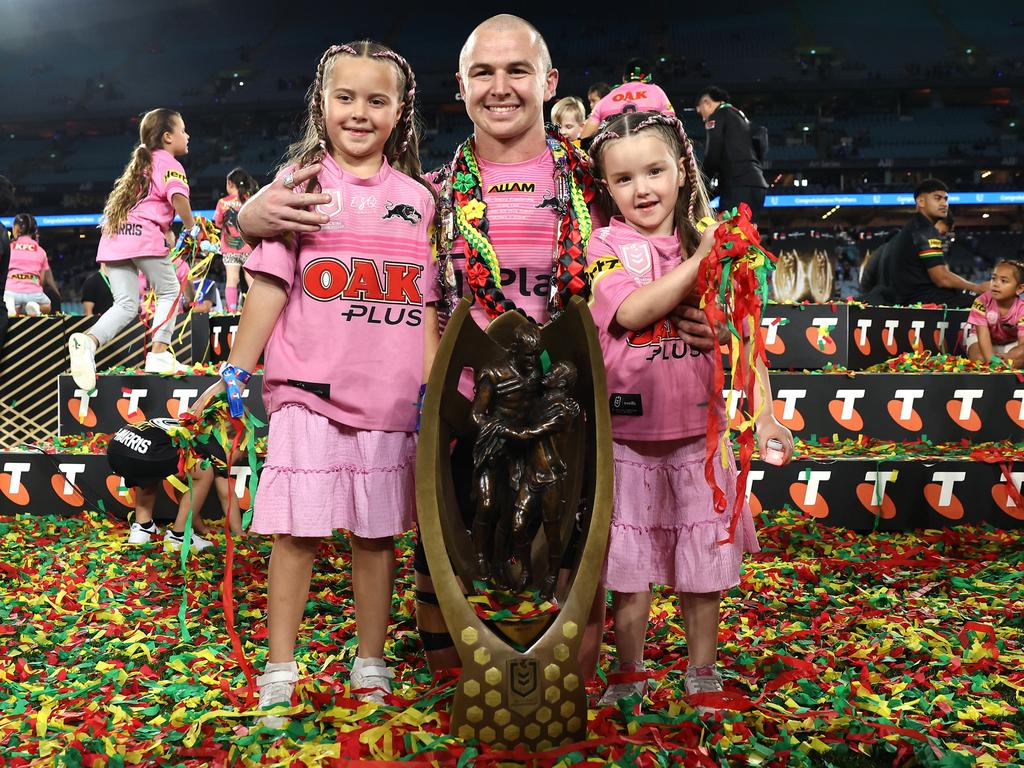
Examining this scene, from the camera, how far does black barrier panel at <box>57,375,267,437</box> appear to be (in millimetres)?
5227

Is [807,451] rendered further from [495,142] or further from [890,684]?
[495,142]

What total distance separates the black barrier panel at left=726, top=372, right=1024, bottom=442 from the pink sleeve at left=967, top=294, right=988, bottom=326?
143cm

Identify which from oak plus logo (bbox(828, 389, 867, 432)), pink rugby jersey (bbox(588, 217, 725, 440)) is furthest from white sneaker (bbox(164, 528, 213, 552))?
oak plus logo (bbox(828, 389, 867, 432))

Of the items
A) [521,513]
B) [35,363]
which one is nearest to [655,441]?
[521,513]

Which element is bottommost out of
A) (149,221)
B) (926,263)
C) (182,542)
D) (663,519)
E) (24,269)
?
(182,542)

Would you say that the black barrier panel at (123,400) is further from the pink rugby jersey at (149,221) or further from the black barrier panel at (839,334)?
the black barrier panel at (839,334)

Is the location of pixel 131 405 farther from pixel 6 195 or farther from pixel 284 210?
pixel 284 210

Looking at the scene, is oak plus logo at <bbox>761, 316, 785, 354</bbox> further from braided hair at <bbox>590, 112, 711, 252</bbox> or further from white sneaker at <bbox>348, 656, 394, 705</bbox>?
white sneaker at <bbox>348, 656, 394, 705</bbox>

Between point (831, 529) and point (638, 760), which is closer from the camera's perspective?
point (638, 760)

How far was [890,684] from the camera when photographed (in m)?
2.46

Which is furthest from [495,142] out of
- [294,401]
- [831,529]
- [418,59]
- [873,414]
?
[418,59]

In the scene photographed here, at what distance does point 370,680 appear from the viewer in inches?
90.7

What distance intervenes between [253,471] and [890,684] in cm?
184

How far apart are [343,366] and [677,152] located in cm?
102
